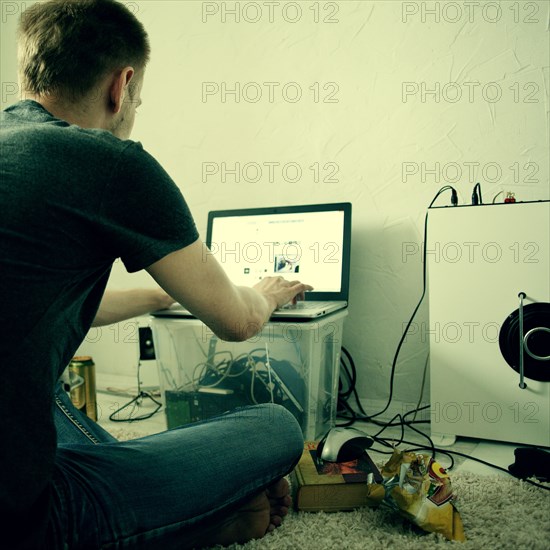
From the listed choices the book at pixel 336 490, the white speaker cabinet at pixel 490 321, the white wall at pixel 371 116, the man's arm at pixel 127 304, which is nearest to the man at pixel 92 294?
the book at pixel 336 490

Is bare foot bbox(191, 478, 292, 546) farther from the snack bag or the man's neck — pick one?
the man's neck

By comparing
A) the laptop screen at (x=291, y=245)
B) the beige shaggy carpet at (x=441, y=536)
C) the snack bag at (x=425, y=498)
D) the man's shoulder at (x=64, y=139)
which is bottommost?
the beige shaggy carpet at (x=441, y=536)

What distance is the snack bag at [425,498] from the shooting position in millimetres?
785

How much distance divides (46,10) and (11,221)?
1.14ft

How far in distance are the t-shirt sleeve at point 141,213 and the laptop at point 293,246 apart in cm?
77

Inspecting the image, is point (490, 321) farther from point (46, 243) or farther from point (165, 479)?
point (46, 243)

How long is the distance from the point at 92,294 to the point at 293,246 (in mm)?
848

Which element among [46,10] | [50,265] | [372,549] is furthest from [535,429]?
[46,10]

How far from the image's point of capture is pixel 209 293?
A: 664 millimetres

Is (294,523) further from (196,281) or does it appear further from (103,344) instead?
(103,344)

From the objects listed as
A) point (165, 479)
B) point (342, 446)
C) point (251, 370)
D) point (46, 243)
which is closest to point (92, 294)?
point (46, 243)

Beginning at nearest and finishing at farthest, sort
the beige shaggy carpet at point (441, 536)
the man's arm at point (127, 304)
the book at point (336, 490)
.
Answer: the beige shaggy carpet at point (441, 536), the book at point (336, 490), the man's arm at point (127, 304)

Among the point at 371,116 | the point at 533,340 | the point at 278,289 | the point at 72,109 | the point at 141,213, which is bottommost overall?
the point at 533,340

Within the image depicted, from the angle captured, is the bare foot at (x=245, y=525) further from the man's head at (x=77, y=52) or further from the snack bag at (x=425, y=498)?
the man's head at (x=77, y=52)
